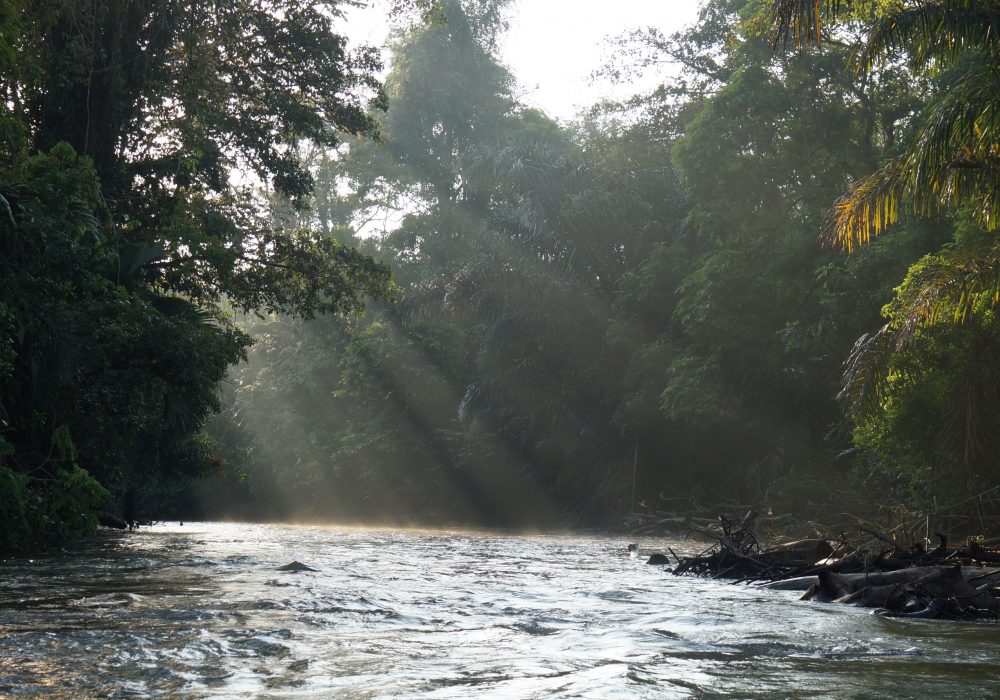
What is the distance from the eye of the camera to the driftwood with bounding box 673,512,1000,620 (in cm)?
675

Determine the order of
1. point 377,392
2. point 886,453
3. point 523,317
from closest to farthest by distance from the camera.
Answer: point 886,453 < point 523,317 < point 377,392

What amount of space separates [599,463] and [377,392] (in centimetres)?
987

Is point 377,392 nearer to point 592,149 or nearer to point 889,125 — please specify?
point 592,149

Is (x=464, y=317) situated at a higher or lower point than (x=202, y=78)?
lower

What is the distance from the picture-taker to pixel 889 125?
2058 centimetres

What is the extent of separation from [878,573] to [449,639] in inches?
151

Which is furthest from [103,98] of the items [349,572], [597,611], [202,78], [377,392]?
[377,392]

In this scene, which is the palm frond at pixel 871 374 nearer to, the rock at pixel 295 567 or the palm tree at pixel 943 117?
the palm tree at pixel 943 117

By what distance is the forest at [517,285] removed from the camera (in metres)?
10.4

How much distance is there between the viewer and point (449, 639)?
215 inches

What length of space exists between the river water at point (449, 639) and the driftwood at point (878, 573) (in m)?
0.27

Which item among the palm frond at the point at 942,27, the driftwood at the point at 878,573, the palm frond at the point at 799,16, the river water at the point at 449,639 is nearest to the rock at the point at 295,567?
the river water at the point at 449,639

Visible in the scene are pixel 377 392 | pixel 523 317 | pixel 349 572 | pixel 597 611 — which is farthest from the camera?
pixel 377 392

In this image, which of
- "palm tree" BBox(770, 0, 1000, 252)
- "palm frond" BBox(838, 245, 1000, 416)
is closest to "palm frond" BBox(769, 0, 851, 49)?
"palm tree" BBox(770, 0, 1000, 252)
